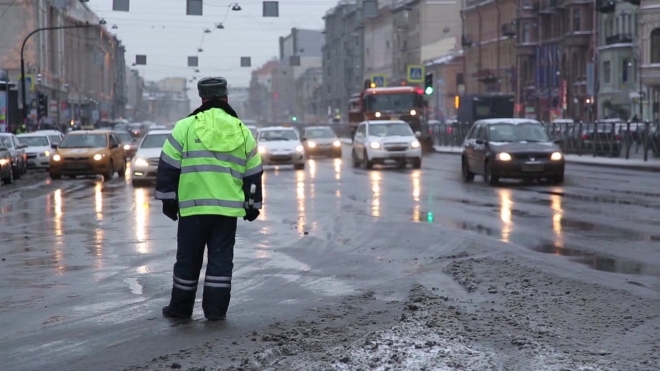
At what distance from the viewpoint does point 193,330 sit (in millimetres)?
8547

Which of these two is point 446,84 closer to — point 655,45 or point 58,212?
point 655,45

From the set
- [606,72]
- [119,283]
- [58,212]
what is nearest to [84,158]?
[58,212]

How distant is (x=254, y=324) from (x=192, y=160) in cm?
123

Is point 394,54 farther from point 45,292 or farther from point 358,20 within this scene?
point 45,292

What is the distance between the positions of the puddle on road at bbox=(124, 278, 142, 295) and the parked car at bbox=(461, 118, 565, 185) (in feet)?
57.1

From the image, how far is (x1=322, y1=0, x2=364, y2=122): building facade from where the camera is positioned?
571 feet

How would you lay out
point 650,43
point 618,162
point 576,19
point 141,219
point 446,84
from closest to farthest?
point 141,219
point 618,162
point 650,43
point 576,19
point 446,84

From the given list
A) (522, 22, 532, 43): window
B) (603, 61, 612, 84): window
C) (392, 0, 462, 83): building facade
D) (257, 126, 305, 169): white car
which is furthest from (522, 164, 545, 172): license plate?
(392, 0, 462, 83): building facade

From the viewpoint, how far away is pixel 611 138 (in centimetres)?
4750

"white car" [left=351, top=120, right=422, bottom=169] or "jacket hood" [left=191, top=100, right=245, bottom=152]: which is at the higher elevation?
"jacket hood" [left=191, top=100, right=245, bottom=152]

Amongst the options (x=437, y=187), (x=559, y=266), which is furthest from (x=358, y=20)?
(x=559, y=266)

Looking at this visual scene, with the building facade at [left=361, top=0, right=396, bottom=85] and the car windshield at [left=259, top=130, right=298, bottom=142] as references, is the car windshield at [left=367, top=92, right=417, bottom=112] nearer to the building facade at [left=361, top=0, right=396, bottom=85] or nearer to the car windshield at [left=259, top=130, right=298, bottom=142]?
the car windshield at [left=259, top=130, right=298, bottom=142]

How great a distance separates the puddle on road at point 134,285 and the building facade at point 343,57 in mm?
153019

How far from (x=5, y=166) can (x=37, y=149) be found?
10.9m
